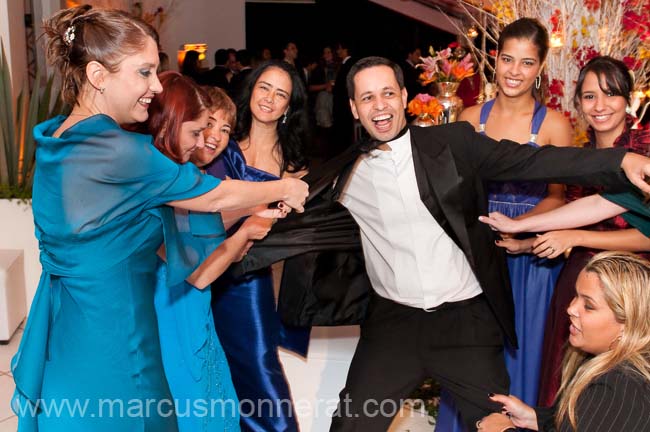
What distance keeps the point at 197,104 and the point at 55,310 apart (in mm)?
833

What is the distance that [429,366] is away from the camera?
2746 mm

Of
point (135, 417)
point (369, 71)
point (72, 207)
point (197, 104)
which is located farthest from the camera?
point (369, 71)

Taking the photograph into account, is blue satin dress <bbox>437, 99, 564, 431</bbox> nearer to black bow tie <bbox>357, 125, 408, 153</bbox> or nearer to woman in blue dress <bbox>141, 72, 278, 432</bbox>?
black bow tie <bbox>357, 125, 408, 153</bbox>

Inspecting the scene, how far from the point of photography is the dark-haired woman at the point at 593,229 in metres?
2.85

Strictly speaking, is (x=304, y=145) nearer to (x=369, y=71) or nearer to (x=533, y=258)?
(x=369, y=71)

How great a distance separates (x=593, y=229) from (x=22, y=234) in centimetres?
370

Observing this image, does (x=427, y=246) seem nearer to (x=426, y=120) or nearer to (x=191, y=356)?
(x=191, y=356)

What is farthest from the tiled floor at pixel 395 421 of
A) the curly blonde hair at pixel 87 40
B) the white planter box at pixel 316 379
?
the curly blonde hair at pixel 87 40

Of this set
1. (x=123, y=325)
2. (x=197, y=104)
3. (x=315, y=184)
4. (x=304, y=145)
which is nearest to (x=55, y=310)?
(x=123, y=325)

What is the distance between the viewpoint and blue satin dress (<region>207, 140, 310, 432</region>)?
3.25 m

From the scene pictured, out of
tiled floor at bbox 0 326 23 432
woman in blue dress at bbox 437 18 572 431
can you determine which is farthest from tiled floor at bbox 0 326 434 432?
woman in blue dress at bbox 437 18 572 431

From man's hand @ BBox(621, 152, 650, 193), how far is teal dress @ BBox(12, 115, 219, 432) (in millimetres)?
1298

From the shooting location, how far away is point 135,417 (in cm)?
218

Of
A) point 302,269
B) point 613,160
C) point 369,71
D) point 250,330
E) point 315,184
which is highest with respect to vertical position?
point 369,71
